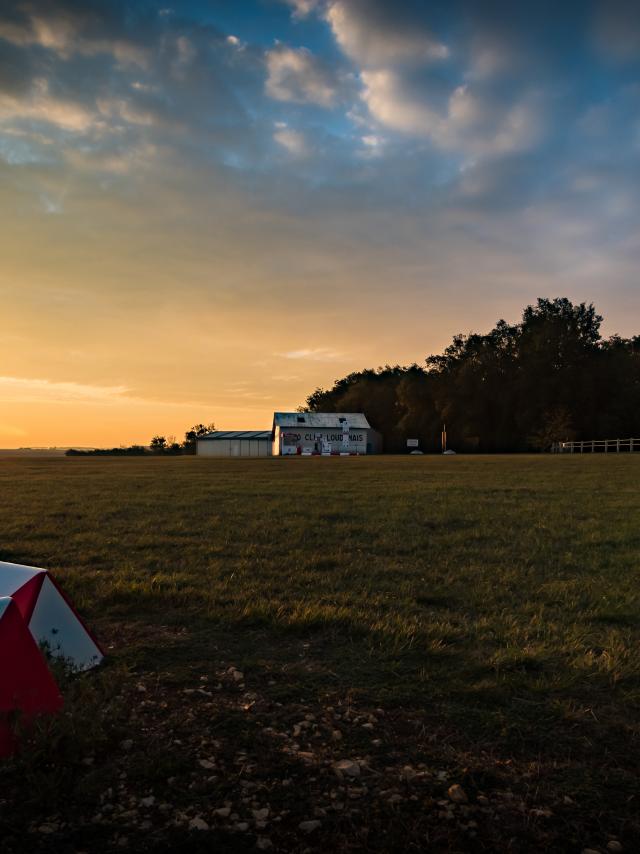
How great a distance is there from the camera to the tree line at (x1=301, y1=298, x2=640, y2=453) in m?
86.5

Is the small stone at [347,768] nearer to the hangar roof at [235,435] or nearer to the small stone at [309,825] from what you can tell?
the small stone at [309,825]

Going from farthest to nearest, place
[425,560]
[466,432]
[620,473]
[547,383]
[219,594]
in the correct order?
[466,432] → [547,383] → [620,473] → [425,560] → [219,594]

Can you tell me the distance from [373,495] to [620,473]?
15.4 meters

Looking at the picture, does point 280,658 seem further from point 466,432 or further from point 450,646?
point 466,432

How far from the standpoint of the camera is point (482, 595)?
7.36m

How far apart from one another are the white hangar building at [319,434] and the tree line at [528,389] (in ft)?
55.3

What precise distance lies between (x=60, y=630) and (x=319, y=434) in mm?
81279

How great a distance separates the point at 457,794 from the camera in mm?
3199

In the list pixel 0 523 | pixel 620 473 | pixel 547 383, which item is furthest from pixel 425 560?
pixel 547 383

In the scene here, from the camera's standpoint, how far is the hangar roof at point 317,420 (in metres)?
86.3

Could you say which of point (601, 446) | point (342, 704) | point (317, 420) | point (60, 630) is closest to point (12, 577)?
point (60, 630)

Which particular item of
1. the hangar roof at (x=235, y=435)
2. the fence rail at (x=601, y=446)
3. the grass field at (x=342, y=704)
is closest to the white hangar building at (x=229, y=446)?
the hangar roof at (x=235, y=435)

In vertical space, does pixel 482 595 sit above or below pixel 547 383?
below

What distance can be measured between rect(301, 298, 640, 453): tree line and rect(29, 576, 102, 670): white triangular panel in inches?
3338
